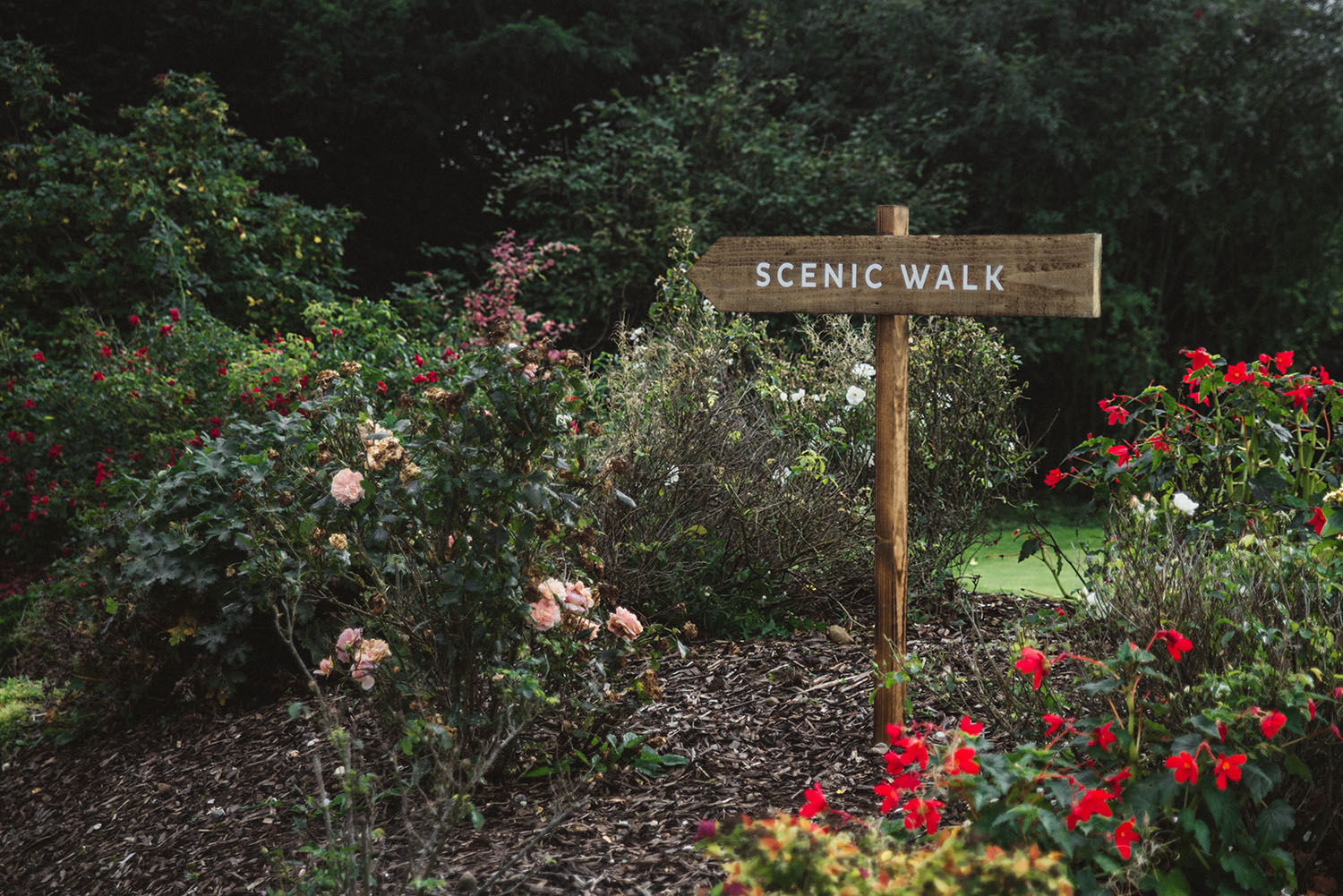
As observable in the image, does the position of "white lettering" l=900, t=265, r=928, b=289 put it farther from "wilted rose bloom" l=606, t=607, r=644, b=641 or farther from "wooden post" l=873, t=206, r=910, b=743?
"wilted rose bloom" l=606, t=607, r=644, b=641

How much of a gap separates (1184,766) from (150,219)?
8.89m

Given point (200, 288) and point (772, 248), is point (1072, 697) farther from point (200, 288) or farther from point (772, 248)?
point (200, 288)

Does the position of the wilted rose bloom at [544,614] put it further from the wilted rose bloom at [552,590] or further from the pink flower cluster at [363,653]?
the pink flower cluster at [363,653]

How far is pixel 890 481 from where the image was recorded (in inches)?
121

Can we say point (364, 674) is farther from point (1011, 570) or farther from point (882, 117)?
point (882, 117)

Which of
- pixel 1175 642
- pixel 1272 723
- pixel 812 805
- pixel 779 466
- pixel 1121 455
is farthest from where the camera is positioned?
pixel 779 466

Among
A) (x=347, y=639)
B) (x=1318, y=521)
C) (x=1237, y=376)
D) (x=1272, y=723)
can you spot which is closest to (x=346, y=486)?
(x=347, y=639)

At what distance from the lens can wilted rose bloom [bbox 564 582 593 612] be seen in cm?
283

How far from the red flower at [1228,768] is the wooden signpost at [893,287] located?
1.01 metres

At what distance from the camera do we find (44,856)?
3.40 meters

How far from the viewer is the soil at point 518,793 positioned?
255cm

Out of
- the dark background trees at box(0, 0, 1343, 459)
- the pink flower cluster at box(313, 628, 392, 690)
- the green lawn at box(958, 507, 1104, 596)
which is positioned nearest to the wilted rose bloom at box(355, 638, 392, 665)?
the pink flower cluster at box(313, 628, 392, 690)

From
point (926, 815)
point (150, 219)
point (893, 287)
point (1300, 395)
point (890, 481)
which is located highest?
point (150, 219)

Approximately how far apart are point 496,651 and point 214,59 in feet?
35.1
